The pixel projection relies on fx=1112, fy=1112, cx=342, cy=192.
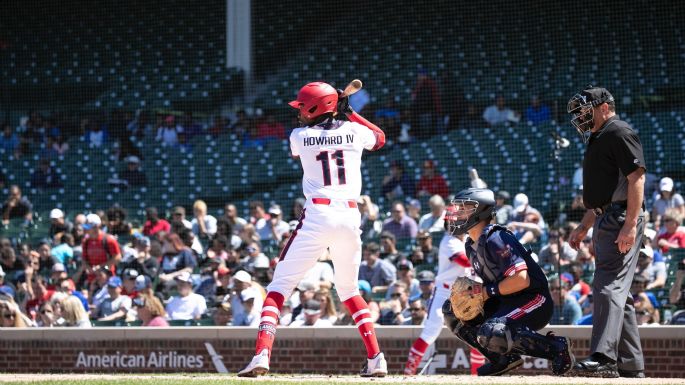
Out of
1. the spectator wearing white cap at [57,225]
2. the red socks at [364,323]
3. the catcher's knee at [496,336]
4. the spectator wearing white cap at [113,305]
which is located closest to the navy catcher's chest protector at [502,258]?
the catcher's knee at [496,336]

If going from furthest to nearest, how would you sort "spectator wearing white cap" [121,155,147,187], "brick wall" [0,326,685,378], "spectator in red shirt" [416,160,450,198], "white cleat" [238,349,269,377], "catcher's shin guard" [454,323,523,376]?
"spectator wearing white cap" [121,155,147,187], "spectator in red shirt" [416,160,450,198], "brick wall" [0,326,685,378], "white cleat" [238,349,269,377], "catcher's shin guard" [454,323,523,376]

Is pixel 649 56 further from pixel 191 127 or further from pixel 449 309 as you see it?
pixel 449 309

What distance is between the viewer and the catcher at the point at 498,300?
5.80m

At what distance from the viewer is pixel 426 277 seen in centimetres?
1092

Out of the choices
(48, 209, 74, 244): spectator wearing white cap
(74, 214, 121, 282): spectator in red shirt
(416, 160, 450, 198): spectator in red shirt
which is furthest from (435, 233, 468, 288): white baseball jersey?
(48, 209, 74, 244): spectator wearing white cap

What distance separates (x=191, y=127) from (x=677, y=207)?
31.0 feet

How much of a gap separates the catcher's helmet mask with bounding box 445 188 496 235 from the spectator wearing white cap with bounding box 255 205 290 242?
7344 millimetres

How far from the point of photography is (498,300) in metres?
6.09

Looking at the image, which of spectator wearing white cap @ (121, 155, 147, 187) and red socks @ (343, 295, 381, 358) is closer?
red socks @ (343, 295, 381, 358)

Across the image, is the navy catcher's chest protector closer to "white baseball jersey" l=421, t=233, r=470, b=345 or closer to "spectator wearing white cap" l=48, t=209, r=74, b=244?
"white baseball jersey" l=421, t=233, r=470, b=345

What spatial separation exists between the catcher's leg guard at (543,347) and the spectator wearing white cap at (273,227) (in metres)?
7.80

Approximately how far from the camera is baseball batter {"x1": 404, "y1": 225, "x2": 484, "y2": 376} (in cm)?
928

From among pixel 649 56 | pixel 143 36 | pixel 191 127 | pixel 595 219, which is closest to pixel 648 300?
pixel 595 219

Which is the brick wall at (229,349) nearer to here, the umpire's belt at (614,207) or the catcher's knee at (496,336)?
the umpire's belt at (614,207)
